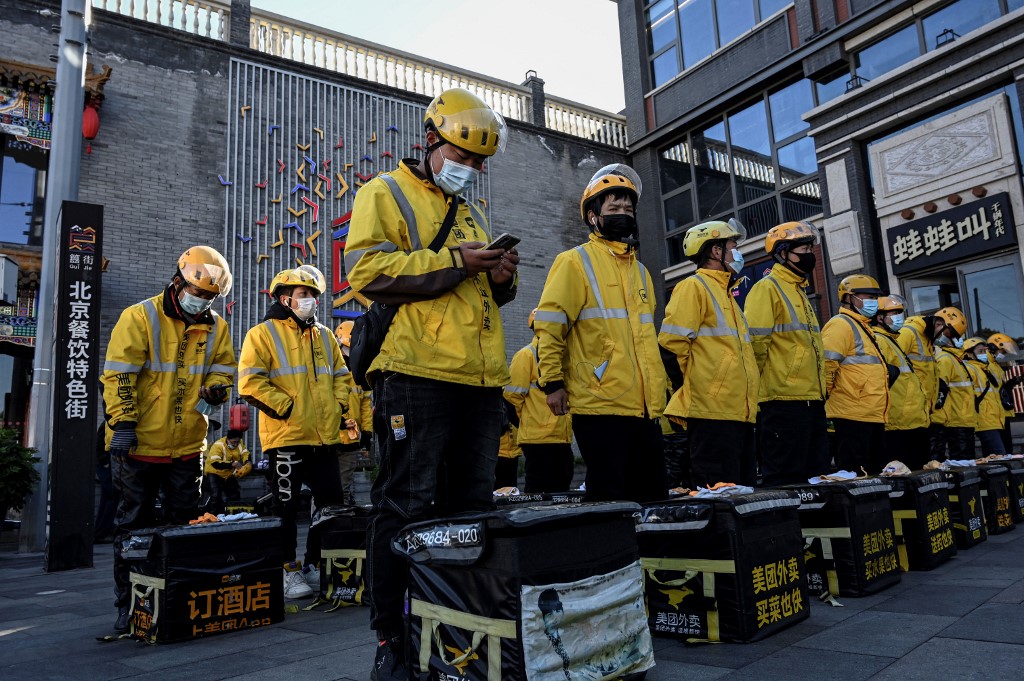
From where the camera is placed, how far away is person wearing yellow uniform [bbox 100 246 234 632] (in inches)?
167

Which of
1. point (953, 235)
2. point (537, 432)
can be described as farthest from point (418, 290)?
point (953, 235)

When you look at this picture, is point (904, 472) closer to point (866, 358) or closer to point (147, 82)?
point (866, 358)

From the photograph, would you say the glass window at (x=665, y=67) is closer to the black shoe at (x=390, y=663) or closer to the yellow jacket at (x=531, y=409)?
the yellow jacket at (x=531, y=409)

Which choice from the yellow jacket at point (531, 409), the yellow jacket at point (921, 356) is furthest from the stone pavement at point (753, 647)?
the yellow jacket at point (921, 356)

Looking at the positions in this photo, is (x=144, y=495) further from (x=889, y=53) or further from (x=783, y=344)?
(x=889, y=53)

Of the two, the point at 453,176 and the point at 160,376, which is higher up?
the point at 453,176

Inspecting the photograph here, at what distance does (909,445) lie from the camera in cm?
755

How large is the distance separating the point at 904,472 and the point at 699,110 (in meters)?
15.3

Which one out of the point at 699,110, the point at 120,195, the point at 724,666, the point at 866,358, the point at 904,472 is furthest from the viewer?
the point at 699,110

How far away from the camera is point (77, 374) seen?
7.52 metres

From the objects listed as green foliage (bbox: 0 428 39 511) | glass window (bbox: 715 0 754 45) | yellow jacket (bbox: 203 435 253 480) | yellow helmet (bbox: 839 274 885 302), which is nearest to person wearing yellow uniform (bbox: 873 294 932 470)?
yellow helmet (bbox: 839 274 885 302)

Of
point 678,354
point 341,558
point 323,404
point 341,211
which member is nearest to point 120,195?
point 341,211

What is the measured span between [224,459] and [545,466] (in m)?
6.80

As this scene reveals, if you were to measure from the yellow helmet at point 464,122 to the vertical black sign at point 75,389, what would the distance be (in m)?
6.18
